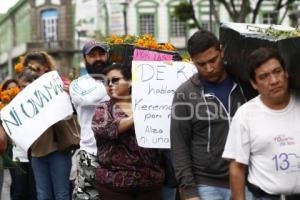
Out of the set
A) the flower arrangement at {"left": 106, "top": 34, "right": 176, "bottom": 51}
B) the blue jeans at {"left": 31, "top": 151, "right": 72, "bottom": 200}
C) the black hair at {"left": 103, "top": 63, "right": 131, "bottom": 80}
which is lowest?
the blue jeans at {"left": 31, "top": 151, "right": 72, "bottom": 200}

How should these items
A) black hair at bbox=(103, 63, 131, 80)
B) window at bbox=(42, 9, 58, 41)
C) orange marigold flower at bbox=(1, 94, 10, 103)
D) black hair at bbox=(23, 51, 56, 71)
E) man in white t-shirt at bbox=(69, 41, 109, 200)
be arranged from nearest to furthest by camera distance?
black hair at bbox=(103, 63, 131, 80) < man in white t-shirt at bbox=(69, 41, 109, 200) < black hair at bbox=(23, 51, 56, 71) < orange marigold flower at bbox=(1, 94, 10, 103) < window at bbox=(42, 9, 58, 41)

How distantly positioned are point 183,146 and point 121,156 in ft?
3.04

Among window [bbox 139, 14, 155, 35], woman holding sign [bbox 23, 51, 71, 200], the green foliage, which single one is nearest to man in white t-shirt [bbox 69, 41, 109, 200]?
woman holding sign [bbox 23, 51, 71, 200]

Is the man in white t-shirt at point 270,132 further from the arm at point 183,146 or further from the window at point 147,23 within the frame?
the window at point 147,23

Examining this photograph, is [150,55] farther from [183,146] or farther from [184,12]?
[184,12]

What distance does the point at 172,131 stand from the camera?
5.22m

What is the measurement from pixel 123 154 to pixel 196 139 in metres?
A: 0.95

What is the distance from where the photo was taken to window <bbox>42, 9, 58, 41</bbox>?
64.1m

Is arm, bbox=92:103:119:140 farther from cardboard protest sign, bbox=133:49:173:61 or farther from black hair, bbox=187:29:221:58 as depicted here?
black hair, bbox=187:29:221:58

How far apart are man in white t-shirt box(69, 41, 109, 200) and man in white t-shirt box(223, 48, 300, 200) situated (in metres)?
2.23

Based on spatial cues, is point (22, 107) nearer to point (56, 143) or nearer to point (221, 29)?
point (56, 143)

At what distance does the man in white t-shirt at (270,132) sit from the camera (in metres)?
4.55

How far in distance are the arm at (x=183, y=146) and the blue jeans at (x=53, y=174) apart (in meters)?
2.71

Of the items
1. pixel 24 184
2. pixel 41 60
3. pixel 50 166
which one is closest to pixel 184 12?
pixel 24 184
